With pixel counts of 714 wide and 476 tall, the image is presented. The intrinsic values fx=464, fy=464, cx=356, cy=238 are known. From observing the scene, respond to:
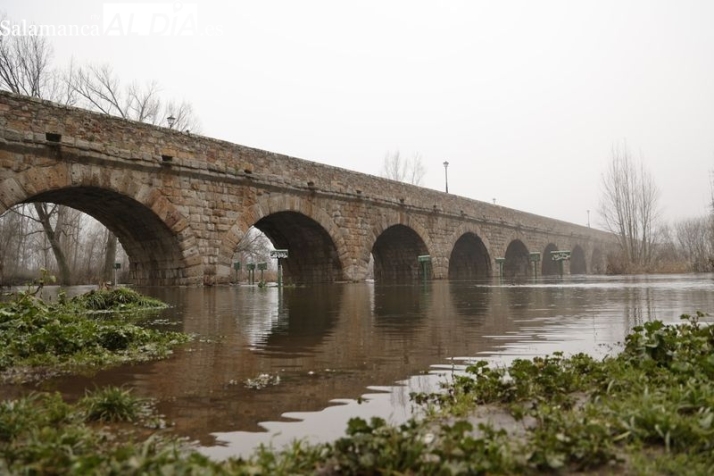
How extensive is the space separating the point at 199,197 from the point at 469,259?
64.2 feet

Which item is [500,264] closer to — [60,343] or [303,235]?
[303,235]

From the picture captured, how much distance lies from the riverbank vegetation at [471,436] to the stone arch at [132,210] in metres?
9.06

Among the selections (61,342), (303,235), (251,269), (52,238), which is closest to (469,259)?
(303,235)

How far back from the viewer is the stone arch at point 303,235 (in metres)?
14.0

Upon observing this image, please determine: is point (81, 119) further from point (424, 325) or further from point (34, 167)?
point (424, 325)

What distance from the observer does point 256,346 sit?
141 inches

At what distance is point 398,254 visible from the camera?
73.0 feet

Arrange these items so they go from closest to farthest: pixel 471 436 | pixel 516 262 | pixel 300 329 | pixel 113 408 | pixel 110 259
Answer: pixel 471 436 → pixel 113 408 → pixel 300 329 → pixel 110 259 → pixel 516 262

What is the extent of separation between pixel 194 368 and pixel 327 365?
2.66 ft

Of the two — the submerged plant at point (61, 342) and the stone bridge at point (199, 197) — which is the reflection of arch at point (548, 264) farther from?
the submerged plant at point (61, 342)

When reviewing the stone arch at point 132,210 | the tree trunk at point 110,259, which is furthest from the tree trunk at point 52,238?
the stone arch at point 132,210

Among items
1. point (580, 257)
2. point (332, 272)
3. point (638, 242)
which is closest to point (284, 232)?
point (332, 272)

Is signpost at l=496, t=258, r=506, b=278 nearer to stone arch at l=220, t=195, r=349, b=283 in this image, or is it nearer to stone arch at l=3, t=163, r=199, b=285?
stone arch at l=220, t=195, r=349, b=283

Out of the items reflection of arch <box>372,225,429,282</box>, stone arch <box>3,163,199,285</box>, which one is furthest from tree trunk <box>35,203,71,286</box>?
reflection of arch <box>372,225,429,282</box>
